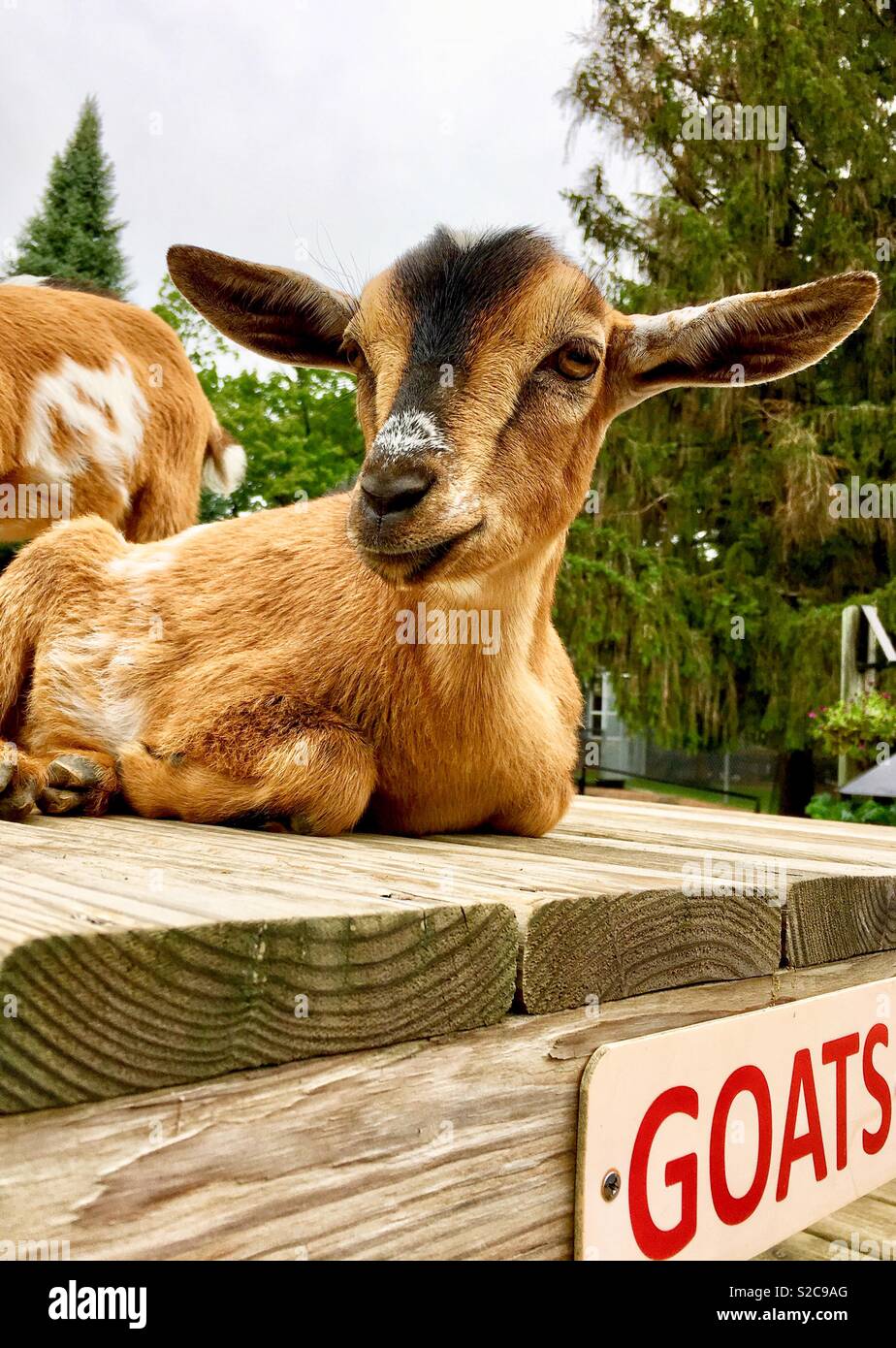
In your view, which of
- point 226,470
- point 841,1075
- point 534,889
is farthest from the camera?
point 226,470

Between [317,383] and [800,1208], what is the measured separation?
1242cm

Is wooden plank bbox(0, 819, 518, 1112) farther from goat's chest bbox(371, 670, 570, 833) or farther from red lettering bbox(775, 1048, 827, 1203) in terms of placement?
goat's chest bbox(371, 670, 570, 833)

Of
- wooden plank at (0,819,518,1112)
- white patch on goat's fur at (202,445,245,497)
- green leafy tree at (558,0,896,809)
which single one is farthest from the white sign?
green leafy tree at (558,0,896,809)

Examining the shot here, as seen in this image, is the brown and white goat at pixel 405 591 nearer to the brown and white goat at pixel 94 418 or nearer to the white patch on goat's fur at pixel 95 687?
the white patch on goat's fur at pixel 95 687

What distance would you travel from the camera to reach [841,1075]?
74.9 inches

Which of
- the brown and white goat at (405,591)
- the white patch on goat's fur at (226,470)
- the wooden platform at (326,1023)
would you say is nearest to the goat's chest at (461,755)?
the brown and white goat at (405,591)

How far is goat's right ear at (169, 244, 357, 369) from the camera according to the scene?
7.68ft

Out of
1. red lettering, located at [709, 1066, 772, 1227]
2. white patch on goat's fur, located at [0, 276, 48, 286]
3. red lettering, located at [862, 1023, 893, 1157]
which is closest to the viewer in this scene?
red lettering, located at [709, 1066, 772, 1227]

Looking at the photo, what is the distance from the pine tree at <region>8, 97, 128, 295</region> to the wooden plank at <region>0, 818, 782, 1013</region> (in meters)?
16.7

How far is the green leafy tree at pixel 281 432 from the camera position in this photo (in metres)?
13.1

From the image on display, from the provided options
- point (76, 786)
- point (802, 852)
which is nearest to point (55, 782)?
point (76, 786)

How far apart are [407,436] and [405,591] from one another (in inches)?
17.2

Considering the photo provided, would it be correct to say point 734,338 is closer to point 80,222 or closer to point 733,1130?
point 733,1130
